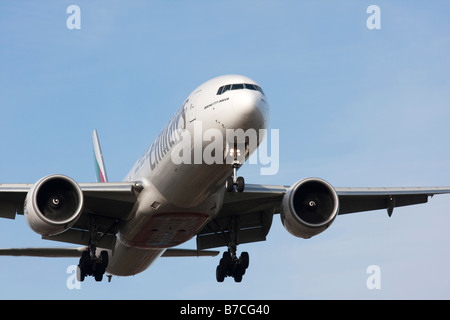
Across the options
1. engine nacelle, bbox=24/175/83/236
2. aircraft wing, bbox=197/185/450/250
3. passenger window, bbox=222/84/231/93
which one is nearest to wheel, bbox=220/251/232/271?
aircraft wing, bbox=197/185/450/250

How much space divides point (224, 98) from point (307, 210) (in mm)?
6295

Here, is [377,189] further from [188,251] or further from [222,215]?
[188,251]

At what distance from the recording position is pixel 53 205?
1104 inches

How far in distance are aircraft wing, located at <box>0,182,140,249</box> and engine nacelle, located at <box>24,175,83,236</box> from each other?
556 millimetres

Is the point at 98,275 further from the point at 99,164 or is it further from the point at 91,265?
the point at 99,164

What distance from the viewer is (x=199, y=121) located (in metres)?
26.3

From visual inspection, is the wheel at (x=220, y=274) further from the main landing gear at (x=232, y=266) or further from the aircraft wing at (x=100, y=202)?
the aircraft wing at (x=100, y=202)

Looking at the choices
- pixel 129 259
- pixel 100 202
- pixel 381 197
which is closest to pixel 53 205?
pixel 100 202

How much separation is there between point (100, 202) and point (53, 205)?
2347 millimetres

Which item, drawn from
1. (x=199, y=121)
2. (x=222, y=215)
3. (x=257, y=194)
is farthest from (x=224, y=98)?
(x=222, y=215)

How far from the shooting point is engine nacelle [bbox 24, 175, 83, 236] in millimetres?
27250

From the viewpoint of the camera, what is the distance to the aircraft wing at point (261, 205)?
3092 cm

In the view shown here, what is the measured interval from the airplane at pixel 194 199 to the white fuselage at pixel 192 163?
34mm

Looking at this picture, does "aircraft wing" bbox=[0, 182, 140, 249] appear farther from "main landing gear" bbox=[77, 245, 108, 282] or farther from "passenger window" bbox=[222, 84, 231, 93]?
"passenger window" bbox=[222, 84, 231, 93]
